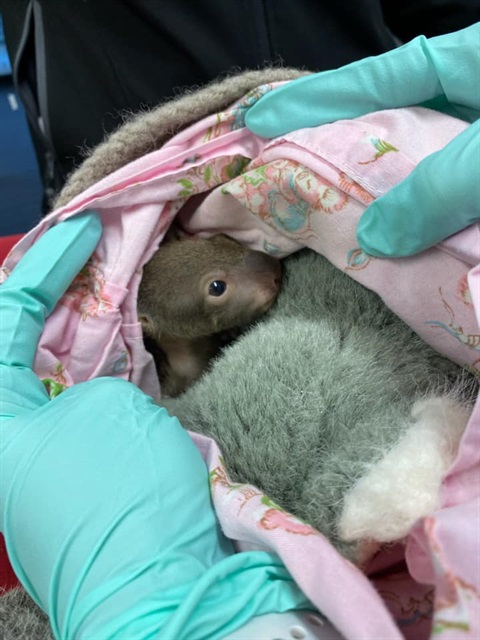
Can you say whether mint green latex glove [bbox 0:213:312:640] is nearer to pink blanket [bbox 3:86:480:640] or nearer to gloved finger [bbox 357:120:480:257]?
pink blanket [bbox 3:86:480:640]

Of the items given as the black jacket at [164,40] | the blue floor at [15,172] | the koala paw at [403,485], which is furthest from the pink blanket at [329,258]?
the blue floor at [15,172]

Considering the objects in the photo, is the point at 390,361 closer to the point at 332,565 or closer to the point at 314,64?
the point at 332,565

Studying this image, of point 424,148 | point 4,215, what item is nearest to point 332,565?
point 424,148

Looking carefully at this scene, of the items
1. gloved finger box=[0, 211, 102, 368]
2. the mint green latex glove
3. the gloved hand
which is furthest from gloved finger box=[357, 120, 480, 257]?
gloved finger box=[0, 211, 102, 368]

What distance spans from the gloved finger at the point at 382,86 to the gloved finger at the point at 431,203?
15 cm

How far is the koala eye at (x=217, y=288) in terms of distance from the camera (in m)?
1.17

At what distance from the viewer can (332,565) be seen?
1.66 feet

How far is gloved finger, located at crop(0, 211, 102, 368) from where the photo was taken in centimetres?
89

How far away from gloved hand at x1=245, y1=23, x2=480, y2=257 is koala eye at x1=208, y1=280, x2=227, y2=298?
307 mm

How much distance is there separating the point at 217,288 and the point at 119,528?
0.64 meters

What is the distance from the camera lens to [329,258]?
846 mm

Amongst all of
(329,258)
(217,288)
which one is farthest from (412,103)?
(217,288)

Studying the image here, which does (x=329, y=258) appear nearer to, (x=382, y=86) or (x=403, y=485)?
(x=382, y=86)

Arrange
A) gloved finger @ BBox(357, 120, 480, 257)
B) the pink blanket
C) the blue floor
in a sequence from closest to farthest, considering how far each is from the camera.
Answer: the pink blanket → gloved finger @ BBox(357, 120, 480, 257) → the blue floor
